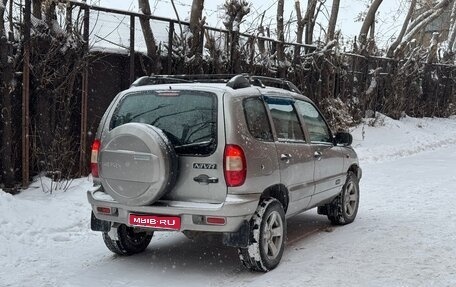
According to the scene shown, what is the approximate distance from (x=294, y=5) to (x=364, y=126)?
5006 mm

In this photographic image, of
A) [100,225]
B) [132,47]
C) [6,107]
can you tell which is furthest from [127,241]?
[132,47]

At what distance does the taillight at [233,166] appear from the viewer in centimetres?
459

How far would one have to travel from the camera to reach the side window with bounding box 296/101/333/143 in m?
6.23

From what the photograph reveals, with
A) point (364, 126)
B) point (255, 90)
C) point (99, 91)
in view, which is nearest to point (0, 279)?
point (255, 90)

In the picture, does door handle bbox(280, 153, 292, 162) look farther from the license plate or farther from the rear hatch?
the license plate

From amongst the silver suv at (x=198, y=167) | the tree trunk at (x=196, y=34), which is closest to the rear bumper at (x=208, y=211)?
the silver suv at (x=198, y=167)

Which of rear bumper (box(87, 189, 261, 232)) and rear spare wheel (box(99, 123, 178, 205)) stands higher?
rear spare wheel (box(99, 123, 178, 205))

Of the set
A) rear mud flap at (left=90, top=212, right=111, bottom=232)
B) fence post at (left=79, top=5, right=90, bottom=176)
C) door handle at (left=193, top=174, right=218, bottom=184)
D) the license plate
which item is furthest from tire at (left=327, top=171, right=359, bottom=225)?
fence post at (left=79, top=5, right=90, bottom=176)

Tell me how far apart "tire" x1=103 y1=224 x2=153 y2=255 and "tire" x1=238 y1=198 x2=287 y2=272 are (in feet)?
4.25

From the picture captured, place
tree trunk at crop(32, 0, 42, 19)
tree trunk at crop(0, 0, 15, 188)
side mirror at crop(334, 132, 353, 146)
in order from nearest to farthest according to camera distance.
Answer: side mirror at crop(334, 132, 353, 146) < tree trunk at crop(0, 0, 15, 188) < tree trunk at crop(32, 0, 42, 19)

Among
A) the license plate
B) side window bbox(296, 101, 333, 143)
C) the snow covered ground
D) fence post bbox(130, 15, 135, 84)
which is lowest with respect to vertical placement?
the snow covered ground

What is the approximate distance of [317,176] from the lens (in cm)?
608

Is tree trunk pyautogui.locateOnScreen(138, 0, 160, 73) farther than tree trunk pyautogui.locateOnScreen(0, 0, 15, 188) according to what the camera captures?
Yes

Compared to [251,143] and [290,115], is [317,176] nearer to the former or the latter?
[290,115]
